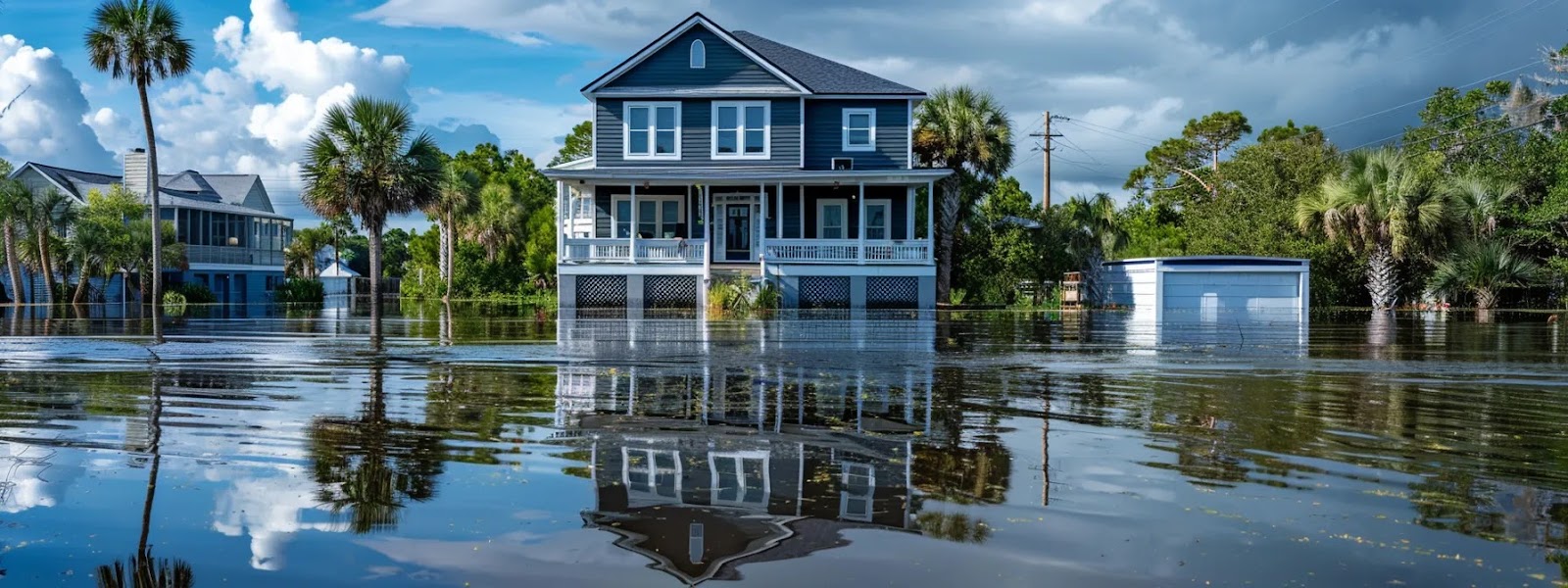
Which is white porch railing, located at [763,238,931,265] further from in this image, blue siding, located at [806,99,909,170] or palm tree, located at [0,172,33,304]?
palm tree, located at [0,172,33,304]

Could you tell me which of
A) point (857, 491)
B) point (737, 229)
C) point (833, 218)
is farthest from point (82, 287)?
point (857, 491)

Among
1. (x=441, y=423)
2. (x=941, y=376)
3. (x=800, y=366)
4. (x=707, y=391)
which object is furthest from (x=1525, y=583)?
(x=800, y=366)

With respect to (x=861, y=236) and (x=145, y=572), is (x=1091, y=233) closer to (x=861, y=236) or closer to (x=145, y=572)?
(x=861, y=236)

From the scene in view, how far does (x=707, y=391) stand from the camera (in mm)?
11672

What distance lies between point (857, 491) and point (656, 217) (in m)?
34.7

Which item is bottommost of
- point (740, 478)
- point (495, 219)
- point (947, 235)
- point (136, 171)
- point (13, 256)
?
point (740, 478)

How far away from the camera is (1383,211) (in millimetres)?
40656

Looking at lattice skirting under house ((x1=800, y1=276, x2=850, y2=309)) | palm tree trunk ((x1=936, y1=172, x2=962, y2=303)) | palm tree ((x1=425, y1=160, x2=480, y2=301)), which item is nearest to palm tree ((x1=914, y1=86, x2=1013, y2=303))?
palm tree trunk ((x1=936, y1=172, x2=962, y2=303))

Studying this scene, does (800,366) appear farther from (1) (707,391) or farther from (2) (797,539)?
(2) (797,539)

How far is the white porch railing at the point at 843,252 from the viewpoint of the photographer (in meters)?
36.6

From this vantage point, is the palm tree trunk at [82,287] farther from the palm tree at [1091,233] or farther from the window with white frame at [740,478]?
the window with white frame at [740,478]

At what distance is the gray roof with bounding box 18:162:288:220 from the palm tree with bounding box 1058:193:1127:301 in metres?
39.7

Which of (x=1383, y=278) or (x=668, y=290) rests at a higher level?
(x=1383, y=278)

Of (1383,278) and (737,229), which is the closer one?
(737,229)
